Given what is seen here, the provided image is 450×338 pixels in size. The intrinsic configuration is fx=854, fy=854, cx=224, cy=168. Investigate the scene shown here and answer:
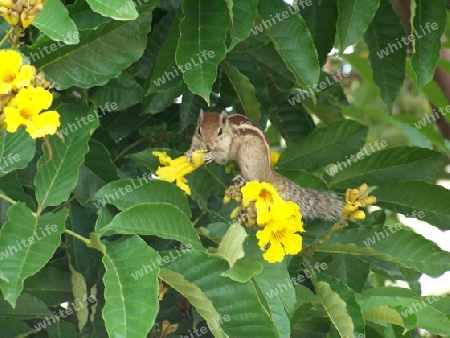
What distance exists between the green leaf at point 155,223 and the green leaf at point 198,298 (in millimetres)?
78

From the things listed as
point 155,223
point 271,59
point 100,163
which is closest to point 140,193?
point 155,223

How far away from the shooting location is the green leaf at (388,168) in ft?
7.26

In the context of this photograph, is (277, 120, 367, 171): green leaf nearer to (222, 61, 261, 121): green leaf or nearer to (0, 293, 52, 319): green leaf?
(222, 61, 261, 121): green leaf

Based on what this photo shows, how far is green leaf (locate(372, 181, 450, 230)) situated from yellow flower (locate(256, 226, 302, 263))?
0.52 meters

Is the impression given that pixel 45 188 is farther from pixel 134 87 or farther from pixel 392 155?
pixel 392 155

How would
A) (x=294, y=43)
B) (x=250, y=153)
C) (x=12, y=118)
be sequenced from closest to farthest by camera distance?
(x=12, y=118)
(x=294, y=43)
(x=250, y=153)

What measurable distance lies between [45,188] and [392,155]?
36.4 inches

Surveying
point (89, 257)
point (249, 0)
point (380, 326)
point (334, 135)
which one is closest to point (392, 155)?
point (334, 135)

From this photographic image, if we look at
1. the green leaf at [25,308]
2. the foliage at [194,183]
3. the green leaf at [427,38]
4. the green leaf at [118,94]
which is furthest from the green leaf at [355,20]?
the green leaf at [25,308]

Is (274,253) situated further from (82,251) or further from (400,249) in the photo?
(82,251)

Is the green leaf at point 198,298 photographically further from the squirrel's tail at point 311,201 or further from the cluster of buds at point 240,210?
the squirrel's tail at point 311,201

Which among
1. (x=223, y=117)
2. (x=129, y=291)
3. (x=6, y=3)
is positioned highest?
(x=6, y=3)

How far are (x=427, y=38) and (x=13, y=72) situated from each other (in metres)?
1.08

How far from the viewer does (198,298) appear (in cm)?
168
